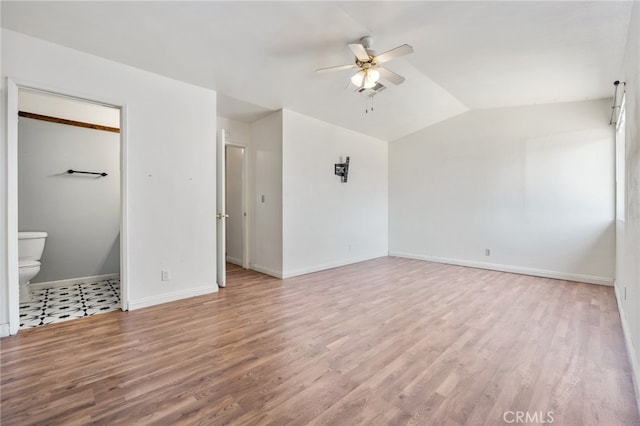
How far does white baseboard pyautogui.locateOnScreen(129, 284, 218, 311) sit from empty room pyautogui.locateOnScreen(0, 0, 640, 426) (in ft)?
0.07

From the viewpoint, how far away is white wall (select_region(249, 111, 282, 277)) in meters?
4.61

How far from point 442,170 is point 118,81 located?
5.19m

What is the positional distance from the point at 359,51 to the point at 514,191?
3.86 meters

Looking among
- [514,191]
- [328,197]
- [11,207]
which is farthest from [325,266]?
[11,207]

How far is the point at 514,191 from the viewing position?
5016mm

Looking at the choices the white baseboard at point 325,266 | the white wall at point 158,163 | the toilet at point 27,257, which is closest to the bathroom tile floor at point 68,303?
the toilet at point 27,257

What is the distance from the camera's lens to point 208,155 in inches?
147

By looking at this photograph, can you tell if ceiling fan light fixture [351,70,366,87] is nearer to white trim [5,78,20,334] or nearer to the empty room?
the empty room

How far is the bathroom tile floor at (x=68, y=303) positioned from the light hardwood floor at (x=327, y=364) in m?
0.23

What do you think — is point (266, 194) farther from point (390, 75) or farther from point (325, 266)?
point (390, 75)

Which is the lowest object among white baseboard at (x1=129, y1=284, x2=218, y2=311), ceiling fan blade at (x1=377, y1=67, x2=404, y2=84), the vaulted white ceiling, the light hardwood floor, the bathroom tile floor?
the light hardwood floor

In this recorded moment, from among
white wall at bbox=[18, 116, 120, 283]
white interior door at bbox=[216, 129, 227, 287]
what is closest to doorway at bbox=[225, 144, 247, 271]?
white interior door at bbox=[216, 129, 227, 287]

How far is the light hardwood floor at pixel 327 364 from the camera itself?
162 cm

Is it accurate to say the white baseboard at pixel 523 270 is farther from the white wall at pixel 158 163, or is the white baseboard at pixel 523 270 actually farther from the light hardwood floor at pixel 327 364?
the white wall at pixel 158 163
